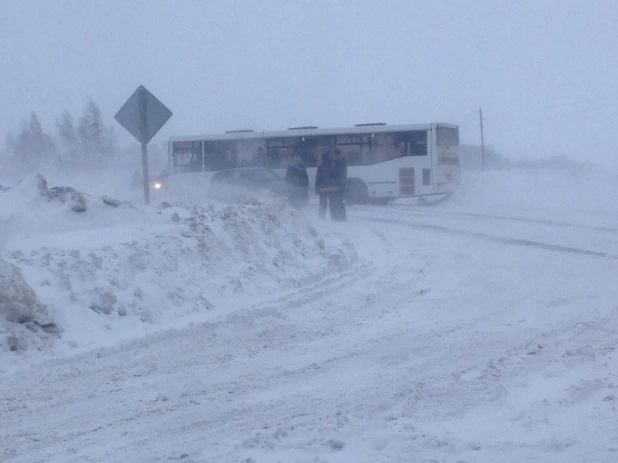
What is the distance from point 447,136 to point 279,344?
79.5 feet

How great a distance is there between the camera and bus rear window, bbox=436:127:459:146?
30672 millimetres

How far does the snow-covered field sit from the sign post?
1.13 m

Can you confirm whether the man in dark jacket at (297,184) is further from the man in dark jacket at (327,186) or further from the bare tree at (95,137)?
the bare tree at (95,137)

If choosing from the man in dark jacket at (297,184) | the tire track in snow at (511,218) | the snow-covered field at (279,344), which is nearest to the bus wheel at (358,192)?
the tire track in snow at (511,218)

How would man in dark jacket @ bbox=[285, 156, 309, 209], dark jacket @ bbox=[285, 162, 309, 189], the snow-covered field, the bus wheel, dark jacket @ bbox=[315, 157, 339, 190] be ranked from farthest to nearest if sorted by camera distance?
the bus wheel < dark jacket @ bbox=[285, 162, 309, 189] < man in dark jacket @ bbox=[285, 156, 309, 209] < dark jacket @ bbox=[315, 157, 339, 190] < the snow-covered field

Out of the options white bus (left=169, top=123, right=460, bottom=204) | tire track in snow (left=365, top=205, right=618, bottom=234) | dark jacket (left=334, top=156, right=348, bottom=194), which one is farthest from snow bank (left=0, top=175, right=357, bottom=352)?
white bus (left=169, top=123, right=460, bottom=204)

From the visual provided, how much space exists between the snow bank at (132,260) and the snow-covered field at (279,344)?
29 millimetres

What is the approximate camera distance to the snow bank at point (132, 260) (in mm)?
8227

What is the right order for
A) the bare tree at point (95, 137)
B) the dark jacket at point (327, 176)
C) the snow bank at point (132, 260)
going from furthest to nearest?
the bare tree at point (95, 137) < the dark jacket at point (327, 176) < the snow bank at point (132, 260)

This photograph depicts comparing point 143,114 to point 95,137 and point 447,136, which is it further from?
point 95,137

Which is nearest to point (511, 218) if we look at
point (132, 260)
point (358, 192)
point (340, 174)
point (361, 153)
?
point (340, 174)

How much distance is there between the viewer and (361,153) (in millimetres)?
30938

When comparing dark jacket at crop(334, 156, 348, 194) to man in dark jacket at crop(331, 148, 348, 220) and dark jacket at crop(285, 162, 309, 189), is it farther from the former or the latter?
dark jacket at crop(285, 162, 309, 189)

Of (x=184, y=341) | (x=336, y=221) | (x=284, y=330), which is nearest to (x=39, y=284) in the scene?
(x=184, y=341)
